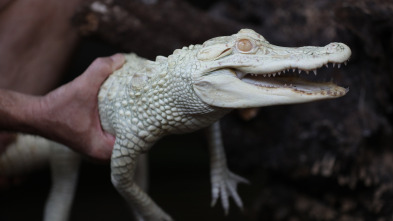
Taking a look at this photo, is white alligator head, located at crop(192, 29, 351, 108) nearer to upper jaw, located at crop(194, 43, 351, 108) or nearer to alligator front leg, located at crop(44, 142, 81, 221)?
upper jaw, located at crop(194, 43, 351, 108)

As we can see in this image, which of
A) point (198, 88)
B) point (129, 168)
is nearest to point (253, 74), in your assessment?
point (198, 88)

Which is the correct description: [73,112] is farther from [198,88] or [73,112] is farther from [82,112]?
[198,88]

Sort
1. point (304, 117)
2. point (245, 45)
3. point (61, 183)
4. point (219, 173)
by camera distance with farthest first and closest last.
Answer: point (304, 117)
point (61, 183)
point (219, 173)
point (245, 45)

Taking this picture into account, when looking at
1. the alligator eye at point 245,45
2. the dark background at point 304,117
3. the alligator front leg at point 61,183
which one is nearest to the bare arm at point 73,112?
the alligator front leg at point 61,183

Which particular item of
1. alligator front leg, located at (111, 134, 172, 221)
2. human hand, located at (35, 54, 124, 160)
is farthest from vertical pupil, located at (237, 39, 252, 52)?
human hand, located at (35, 54, 124, 160)

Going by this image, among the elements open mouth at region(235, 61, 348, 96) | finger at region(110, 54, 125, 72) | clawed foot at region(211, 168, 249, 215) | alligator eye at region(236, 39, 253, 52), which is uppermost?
finger at region(110, 54, 125, 72)

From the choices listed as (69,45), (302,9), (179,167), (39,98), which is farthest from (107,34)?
(179,167)

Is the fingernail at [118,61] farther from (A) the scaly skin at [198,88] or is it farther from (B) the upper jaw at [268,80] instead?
(B) the upper jaw at [268,80]

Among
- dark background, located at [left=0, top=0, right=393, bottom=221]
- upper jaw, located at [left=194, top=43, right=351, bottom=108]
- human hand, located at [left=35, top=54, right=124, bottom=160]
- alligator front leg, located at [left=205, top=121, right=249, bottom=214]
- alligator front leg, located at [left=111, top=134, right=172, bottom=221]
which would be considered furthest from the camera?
dark background, located at [left=0, top=0, right=393, bottom=221]
